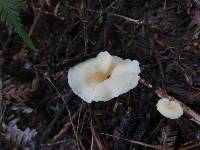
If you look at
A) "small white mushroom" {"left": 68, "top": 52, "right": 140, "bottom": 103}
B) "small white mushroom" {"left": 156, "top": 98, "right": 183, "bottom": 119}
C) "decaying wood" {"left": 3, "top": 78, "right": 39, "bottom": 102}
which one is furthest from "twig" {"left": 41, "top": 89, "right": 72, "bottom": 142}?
"small white mushroom" {"left": 156, "top": 98, "right": 183, "bottom": 119}

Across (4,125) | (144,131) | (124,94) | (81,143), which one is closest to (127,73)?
(124,94)

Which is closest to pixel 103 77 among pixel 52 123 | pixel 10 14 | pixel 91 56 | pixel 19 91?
pixel 91 56

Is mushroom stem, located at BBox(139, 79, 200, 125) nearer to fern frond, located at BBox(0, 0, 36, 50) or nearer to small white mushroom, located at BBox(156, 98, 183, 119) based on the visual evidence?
small white mushroom, located at BBox(156, 98, 183, 119)

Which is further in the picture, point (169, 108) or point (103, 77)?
point (103, 77)

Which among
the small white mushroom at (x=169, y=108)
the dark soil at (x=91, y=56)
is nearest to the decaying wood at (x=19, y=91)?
the dark soil at (x=91, y=56)

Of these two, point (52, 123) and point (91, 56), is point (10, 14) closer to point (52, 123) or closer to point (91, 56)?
point (91, 56)

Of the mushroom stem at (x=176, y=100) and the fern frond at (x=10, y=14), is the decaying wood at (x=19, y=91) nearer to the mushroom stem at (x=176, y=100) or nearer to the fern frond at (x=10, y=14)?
the fern frond at (x=10, y=14)

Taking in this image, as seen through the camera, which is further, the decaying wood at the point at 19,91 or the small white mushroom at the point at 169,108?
the decaying wood at the point at 19,91
